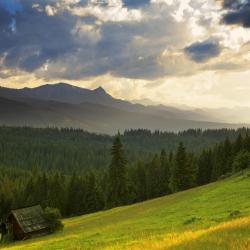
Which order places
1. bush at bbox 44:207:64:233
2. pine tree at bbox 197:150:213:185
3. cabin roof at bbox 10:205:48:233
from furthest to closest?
pine tree at bbox 197:150:213:185, cabin roof at bbox 10:205:48:233, bush at bbox 44:207:64:233

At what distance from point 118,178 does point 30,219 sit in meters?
36.5

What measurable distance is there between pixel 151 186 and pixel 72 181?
27.2 meters

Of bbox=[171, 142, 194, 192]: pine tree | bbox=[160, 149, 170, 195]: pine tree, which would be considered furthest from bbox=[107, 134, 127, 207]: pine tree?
bbox=[160, 149, 170, 195]: pine tree

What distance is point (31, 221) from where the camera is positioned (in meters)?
68.2

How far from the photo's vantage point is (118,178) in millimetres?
102125

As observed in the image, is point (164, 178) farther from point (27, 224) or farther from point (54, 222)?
point (54, 222)

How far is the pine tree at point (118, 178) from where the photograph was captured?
102 metres

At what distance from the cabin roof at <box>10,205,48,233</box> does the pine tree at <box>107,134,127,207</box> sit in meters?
33.5

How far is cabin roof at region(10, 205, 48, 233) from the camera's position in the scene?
66562 millimetres

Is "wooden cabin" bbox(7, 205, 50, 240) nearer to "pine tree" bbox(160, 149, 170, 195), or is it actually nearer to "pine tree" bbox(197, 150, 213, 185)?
"pine tree" bbox(160, 149, 170, 195)

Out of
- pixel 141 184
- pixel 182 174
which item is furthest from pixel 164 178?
pixel 182 174

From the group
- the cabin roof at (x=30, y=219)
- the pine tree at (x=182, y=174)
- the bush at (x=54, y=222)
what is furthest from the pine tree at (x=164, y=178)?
the bush at (x=54, y=222)

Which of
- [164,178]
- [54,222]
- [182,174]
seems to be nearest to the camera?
[54,222]

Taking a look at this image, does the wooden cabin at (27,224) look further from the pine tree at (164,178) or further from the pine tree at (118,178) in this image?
the pine tree at (164,178)
